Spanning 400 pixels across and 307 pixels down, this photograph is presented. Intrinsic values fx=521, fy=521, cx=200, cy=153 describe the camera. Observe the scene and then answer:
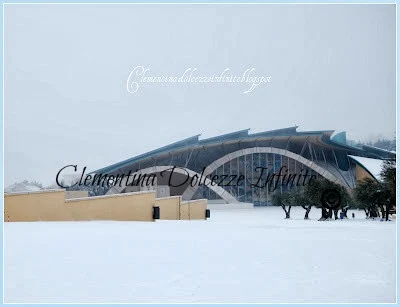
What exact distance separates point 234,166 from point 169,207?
28296mm

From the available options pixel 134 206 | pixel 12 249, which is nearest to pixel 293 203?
pixel 134 206

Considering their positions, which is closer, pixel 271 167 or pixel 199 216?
pixel 199 216

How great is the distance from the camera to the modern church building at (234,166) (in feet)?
153

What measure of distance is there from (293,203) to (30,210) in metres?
20.0

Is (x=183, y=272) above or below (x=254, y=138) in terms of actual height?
below

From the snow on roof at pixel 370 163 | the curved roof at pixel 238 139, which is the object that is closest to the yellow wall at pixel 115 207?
the curved roof at pixel 238 139

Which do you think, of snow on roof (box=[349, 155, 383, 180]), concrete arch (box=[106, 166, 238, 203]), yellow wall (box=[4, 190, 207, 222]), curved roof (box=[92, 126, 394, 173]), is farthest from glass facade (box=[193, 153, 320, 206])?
yellow wall (box=[4, 190, 207, 222])

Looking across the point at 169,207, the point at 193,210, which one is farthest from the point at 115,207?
the point at 193,210

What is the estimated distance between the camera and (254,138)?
4778 cm

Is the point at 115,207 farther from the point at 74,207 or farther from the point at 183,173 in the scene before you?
the point at 183,173

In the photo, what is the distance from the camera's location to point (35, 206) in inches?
500

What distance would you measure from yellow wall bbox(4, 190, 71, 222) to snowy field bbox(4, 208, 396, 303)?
11.4ft

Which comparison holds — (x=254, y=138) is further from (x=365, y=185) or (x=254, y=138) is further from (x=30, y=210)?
(x=30, y=210)

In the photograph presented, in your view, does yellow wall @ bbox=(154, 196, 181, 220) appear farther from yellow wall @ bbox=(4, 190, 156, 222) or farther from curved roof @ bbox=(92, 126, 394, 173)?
curved roof @ bbox=(92, 126, 394, 173)
